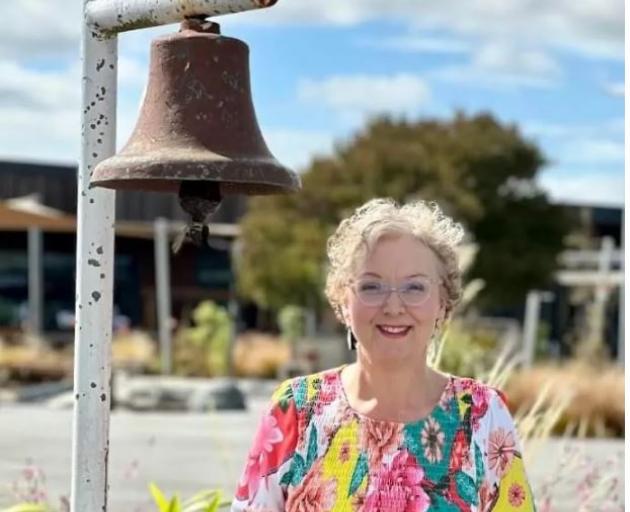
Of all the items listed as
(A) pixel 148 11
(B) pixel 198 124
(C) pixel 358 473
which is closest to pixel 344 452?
(C) pixel 358 473

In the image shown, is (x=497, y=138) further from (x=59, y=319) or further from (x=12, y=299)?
(x=12, y=299)

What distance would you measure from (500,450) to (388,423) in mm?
232

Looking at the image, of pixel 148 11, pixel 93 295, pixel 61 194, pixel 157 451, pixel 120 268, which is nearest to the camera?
pixel 148 11

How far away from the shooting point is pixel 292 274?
25188mm

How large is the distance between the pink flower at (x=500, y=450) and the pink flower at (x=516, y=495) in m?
0.04

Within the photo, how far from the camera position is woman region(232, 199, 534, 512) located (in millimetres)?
2789

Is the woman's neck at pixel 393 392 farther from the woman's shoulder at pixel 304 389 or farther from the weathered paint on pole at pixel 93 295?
the weathered paint on pole at pixel 93 295

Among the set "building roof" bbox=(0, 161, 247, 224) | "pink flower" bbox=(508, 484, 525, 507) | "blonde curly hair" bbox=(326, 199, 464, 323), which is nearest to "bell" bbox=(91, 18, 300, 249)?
"blonde curly hair" bbox=(326, 199, 464, 323)

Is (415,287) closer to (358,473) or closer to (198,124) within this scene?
(358,473)

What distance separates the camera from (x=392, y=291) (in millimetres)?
2861

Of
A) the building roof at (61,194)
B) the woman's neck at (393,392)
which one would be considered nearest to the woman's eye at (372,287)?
the woman's neck at (393,392)

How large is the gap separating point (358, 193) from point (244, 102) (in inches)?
875

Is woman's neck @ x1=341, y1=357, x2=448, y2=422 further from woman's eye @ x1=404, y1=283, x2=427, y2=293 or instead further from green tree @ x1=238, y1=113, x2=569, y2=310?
green tree @ x1=238, y1=113, x2=569, y2=310

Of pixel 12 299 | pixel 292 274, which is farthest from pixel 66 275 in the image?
pixel 292 274
